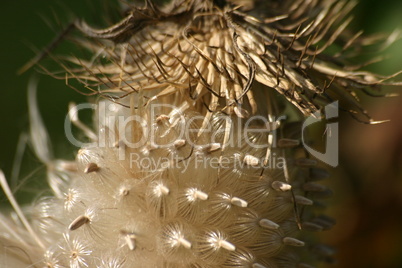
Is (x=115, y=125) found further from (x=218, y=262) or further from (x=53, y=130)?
(x=53, y=130)

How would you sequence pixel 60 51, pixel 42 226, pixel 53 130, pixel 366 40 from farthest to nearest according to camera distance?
pixel 60 51
pixel 53 130
pixel 366 40
pixel 42 226

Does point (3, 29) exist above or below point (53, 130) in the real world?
above

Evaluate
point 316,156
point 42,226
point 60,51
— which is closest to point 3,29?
point 60,51

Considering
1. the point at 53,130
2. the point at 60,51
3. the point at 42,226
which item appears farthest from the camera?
the point at 60,51

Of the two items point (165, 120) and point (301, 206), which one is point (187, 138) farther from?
point (301, 206)

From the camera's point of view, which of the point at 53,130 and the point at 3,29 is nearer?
the point at 53,130

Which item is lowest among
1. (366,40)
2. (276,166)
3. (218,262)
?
(218,262)

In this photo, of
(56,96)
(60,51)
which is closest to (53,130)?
(56,96)

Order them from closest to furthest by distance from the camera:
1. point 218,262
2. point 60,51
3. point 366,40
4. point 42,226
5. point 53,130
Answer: point 218,262
point 42,226
point 366,40
point 53,130
point 60,51

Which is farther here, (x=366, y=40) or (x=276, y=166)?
(x=366, y=40)
